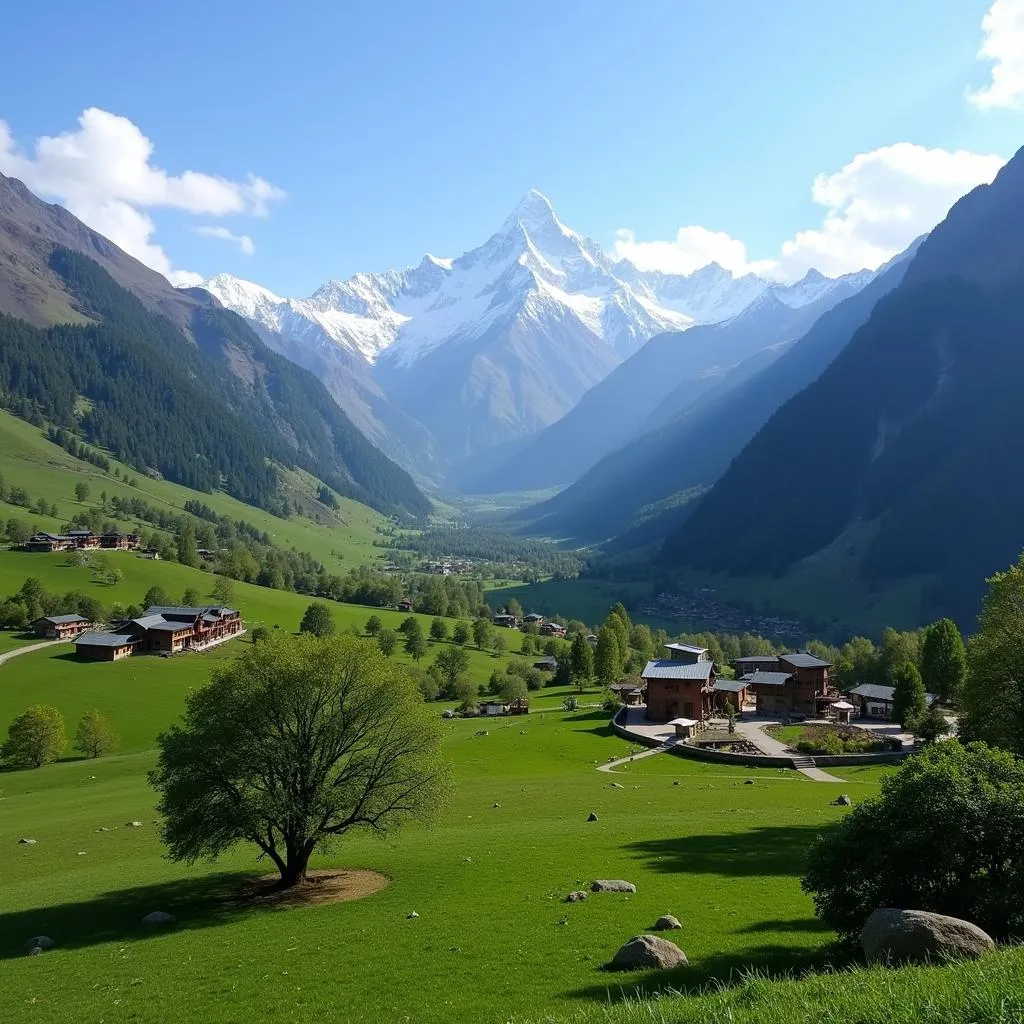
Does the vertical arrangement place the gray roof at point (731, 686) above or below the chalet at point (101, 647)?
below

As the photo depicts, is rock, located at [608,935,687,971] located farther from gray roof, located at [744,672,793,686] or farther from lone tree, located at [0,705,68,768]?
gray roof, located at [744,672,793,686]

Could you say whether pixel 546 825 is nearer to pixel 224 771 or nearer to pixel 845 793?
pixel 224 771

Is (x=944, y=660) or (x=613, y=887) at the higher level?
(x=944, y=660)

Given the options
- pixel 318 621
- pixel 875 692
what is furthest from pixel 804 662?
pixel 318 621

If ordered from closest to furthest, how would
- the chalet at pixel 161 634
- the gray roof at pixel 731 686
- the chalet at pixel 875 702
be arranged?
the chalet at pixel 875 702, the gray roof at pixel 731 686, the chalet at pixel 161 634

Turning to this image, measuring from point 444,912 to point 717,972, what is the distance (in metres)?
13.3

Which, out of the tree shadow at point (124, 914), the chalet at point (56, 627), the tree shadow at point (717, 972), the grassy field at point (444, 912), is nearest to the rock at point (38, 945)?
the tree shadow at point (124, 914)

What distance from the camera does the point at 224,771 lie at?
36656 mm

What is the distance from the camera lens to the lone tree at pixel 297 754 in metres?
36.4

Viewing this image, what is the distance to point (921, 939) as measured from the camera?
18000 mm

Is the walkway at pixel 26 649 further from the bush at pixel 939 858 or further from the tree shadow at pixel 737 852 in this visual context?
the bush at pixel 939 858

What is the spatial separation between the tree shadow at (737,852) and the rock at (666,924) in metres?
8.27

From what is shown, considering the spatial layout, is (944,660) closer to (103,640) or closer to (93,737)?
(93,737)

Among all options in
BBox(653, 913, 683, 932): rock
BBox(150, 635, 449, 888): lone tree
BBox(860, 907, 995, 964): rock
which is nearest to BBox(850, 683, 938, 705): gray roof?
BBox(150, 635, 449, 888): lone tree
